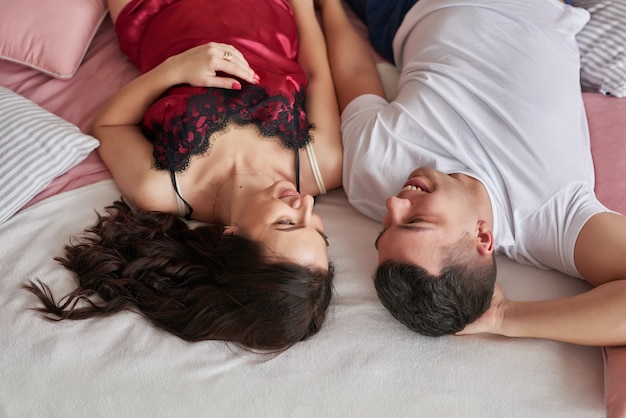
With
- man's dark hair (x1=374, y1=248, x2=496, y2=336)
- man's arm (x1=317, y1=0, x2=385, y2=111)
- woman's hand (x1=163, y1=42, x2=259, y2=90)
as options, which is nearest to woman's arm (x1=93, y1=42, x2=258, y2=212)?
woman's hand (x1=163, y1=42, x2=259, y2=90)

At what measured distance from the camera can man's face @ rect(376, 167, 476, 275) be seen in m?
1.19

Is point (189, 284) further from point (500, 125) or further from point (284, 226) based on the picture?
point (500, 125)

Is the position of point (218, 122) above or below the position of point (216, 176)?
above

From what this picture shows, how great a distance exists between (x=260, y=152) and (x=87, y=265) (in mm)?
488

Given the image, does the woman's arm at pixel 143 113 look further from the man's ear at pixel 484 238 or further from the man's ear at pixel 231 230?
the man's ear at pixel 484 238

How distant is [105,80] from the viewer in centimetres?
170

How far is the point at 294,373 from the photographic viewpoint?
119 cm

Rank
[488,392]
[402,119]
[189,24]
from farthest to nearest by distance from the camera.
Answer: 1. [189,24]
2. [402,119]
3. [488,392]

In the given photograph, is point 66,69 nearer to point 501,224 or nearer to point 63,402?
point 63,402

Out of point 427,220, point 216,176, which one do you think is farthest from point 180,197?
point 427,220

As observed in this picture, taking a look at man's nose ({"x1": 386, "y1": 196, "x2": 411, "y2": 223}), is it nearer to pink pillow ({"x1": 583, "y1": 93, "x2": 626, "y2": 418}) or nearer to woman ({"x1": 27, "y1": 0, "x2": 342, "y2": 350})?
woman ({"x1": 27, "y1": 0, "x2": 342, "y2": 350})

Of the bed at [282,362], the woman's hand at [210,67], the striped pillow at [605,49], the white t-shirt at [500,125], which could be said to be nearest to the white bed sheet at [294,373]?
the bed at [282,362]

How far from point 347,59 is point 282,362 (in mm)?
915

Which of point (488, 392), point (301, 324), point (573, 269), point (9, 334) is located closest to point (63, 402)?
point (9, 334)
